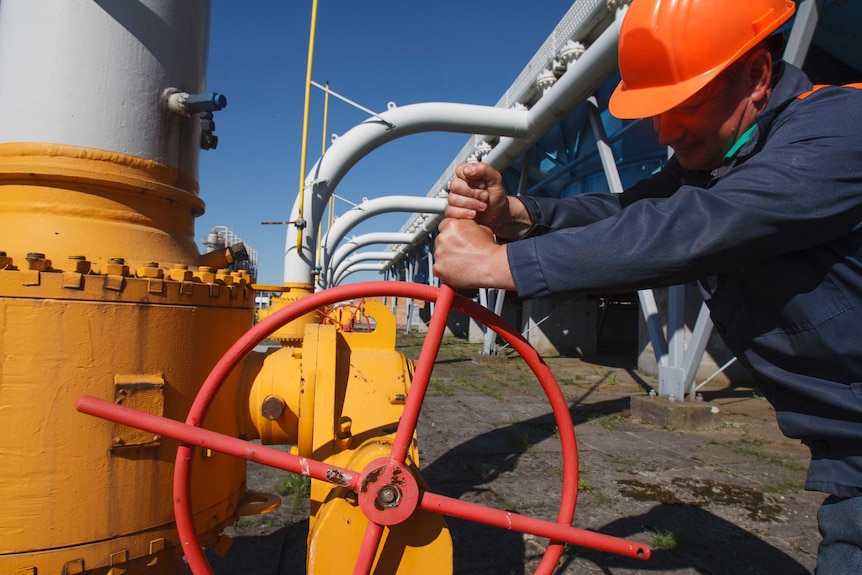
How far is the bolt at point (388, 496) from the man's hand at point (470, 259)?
429 mm

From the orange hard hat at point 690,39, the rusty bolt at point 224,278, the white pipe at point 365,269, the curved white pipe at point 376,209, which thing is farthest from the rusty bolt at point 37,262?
the white pipe at point 365,269

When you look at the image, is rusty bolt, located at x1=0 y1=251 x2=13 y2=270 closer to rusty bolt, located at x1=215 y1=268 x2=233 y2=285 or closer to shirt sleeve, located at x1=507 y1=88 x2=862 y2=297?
rusty bolt, located at x1=215 y1=268 x2=233 y2=285

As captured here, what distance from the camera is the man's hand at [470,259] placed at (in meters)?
0.94

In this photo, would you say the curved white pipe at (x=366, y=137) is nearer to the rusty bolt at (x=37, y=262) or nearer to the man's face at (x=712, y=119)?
the rusty bolt at (x=37, y=262)

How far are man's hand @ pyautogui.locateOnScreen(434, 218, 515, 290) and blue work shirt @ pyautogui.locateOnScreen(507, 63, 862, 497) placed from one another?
3cm

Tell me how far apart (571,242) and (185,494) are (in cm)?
93

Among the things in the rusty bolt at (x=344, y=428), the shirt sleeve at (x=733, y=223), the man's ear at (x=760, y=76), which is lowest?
the rusty bolt at (x=344, y=428)

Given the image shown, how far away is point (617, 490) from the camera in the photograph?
10.5 feet

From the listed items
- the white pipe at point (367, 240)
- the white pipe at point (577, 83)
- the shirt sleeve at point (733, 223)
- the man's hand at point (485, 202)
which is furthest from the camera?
the white pipe at point (367, 240)

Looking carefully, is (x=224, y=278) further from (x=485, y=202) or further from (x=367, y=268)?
(x=367, y=268)

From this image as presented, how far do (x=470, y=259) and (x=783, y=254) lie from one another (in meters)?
0.59

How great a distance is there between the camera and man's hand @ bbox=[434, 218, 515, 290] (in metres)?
0.94

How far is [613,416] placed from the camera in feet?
17.5

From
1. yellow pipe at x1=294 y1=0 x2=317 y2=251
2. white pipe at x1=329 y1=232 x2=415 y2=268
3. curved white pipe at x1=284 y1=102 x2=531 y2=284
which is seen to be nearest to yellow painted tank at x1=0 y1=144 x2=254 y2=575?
yellow pipe at x1=294 y1=0 x2=317 y2=251
